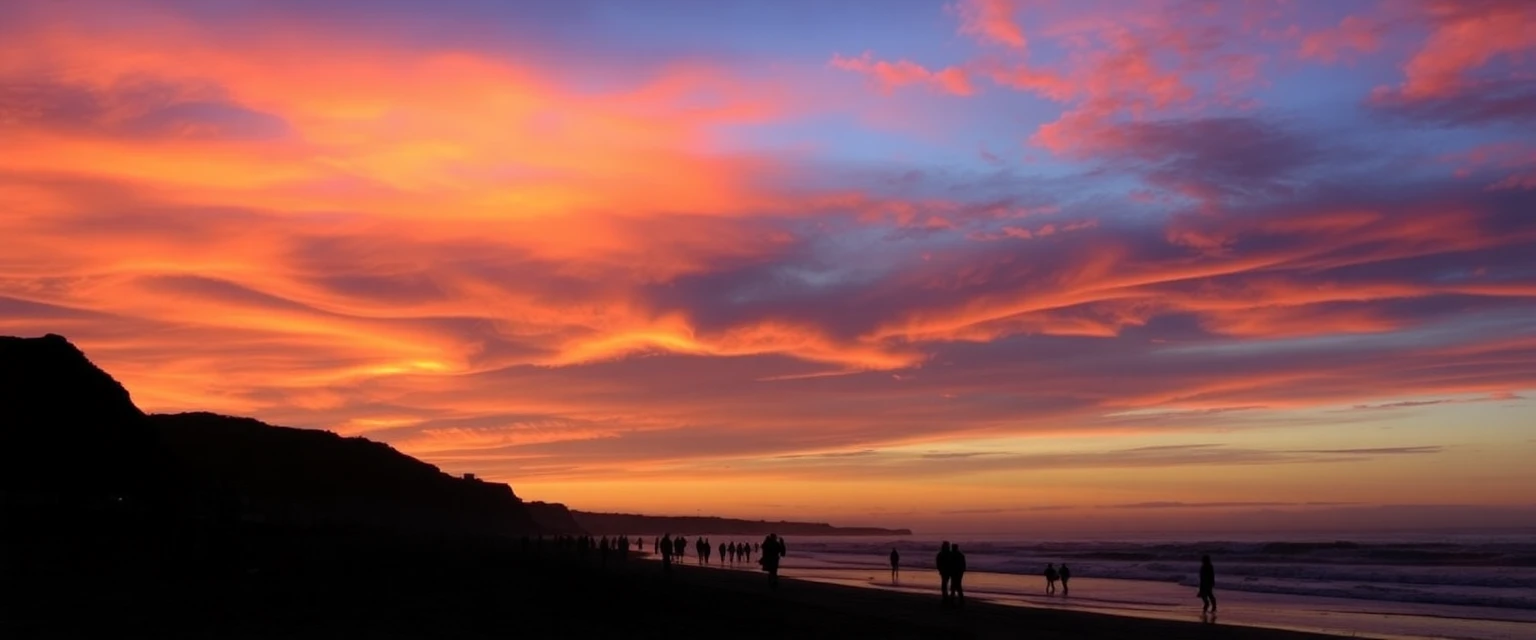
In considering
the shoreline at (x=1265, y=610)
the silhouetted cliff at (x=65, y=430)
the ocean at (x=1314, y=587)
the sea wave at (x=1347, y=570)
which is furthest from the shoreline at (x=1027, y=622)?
the silhouetted cliff at (x=65, y=430)

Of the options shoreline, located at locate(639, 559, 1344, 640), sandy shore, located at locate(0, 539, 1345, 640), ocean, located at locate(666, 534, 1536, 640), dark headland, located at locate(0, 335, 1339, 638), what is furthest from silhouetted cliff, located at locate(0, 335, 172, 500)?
ocean, located at locate(666, 534, 1536, 640)

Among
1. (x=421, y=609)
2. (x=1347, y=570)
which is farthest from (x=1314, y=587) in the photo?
(x=421, y=609)

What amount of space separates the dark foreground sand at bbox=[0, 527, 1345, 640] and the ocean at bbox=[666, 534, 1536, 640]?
6.43 m

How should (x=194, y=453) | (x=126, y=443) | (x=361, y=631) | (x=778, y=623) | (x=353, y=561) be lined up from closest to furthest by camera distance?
(x=361, y=631), (x=778, y=623), (x=353, y=561), (x=126, y=443), (x=194, y=453)

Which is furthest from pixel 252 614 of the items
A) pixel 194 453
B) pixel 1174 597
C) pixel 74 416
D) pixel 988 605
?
pixel 194 453

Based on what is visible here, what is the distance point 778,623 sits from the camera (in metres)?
25.0

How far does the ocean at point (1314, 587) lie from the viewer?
33.9 metres

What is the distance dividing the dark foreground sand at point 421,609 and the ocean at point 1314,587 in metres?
6.43

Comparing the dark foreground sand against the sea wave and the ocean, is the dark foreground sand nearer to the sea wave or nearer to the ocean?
the ocean

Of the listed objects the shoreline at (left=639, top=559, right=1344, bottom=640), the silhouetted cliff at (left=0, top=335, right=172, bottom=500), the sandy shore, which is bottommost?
the shoreline at (left=639, top=559, right=1344, bottom=640)

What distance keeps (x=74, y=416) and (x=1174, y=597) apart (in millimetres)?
54218

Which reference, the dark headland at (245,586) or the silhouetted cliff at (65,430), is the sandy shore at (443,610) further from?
the silhouetted cliff at (65,430)

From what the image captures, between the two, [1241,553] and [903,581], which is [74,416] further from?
[1241,553]

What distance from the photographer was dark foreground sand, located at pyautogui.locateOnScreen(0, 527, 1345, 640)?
18469 millimetres
